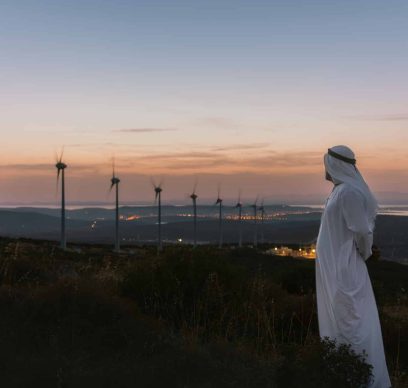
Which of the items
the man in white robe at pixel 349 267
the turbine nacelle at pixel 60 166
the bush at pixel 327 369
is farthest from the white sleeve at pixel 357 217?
the turbine nacelle at pixel 60 166

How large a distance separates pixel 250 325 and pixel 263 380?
2.51 m

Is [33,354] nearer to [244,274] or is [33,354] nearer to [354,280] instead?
[354,280]

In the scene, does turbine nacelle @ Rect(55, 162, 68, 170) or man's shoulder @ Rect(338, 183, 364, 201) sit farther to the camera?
turbine nacelle @ Rect(55, 162, 68, 170)

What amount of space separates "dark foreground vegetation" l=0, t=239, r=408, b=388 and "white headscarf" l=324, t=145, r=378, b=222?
1405 mm

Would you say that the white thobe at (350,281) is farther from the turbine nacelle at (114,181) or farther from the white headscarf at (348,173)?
the turbine nacelle at (114,181)

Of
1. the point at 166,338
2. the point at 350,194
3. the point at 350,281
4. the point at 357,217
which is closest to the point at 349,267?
the point at 350,281

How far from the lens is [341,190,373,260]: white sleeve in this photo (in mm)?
5172

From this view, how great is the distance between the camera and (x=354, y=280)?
5.16 m

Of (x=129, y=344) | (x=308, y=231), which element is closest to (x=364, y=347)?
(x=129, y=344)

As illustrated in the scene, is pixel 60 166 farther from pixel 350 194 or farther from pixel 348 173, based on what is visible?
pixel 350 194

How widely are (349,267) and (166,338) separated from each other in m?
2.22

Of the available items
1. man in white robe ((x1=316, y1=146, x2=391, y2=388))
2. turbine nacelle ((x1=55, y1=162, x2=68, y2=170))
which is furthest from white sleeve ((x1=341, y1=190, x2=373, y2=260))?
turbine nacelle ((x1=55, y1=162, x2=68, y2=170))

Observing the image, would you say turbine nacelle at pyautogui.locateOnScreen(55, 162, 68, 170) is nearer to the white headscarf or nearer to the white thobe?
the white headscarf

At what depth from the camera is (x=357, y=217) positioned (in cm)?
519
